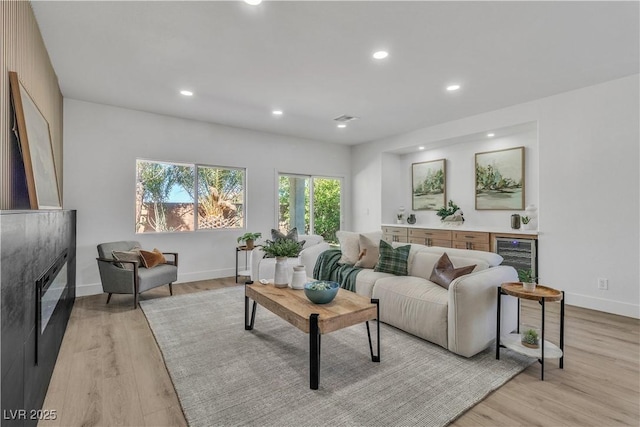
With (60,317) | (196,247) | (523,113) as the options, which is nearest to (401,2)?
(523,113)

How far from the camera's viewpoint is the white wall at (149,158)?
13.8ft

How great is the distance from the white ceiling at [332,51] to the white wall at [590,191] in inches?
11.0

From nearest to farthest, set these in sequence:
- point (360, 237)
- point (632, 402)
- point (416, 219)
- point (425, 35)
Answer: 1. point (632, 402)
2. point (425, 35)
3. point (360, 237)
4. point (416, 219)

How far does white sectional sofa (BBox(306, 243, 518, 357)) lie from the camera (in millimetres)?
2430

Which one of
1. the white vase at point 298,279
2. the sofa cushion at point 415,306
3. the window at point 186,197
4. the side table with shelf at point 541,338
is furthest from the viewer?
the window at point 186,197

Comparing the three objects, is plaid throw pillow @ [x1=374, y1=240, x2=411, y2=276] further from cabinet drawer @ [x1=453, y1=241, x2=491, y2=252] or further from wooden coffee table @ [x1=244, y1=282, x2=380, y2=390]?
cabinet drawer @ [x1=453, y1=241, x2=491, y2=252]

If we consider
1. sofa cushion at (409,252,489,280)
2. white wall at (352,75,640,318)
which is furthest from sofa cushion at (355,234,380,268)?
white wall at (352,75,640,318)

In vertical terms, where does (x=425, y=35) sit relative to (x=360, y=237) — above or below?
above

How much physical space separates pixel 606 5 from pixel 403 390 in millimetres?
3129

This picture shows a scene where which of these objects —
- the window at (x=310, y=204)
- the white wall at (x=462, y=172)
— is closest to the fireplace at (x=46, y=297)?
the window at (x=310, y=204)

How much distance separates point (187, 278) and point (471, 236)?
4637 millimetres

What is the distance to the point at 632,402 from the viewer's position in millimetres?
1934

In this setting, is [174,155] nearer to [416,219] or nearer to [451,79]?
[451,79]

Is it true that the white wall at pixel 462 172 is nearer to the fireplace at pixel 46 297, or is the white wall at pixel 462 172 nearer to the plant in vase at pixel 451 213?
the plant in vase at pixel 451 213
